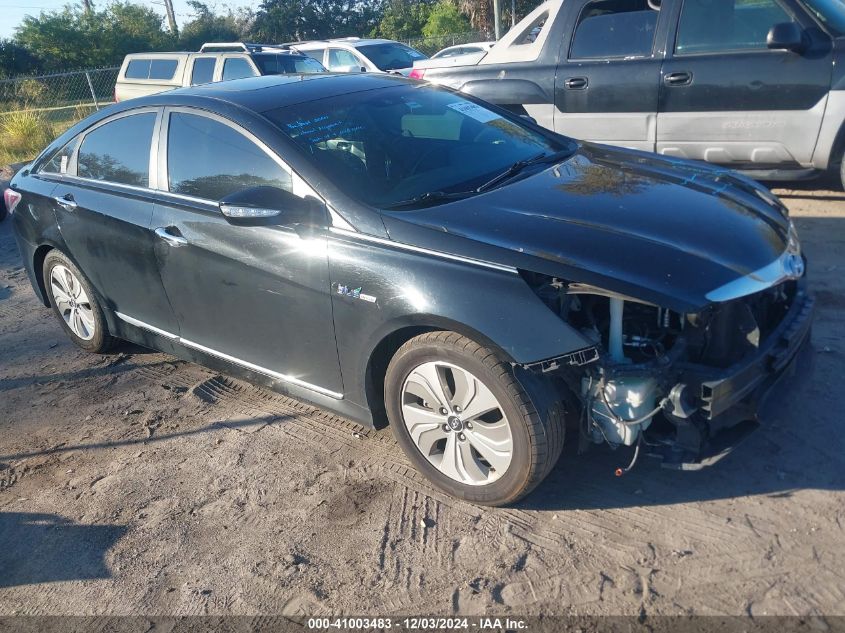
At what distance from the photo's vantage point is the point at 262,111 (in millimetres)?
3898

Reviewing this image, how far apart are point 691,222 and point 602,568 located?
150 centimetres

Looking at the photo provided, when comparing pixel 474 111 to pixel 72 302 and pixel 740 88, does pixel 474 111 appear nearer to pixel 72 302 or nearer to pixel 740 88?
pixel 740 88

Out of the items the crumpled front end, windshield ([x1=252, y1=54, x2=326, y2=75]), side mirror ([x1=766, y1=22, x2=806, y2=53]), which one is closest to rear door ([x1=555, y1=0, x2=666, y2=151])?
side mirror ([x1=766, y1=22, x2=806, y2=53])

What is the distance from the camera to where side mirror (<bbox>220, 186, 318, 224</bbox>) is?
136 inches

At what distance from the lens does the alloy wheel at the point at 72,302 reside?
5176 mm

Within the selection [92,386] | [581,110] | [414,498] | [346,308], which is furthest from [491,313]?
[581,110]

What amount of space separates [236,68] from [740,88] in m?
9.97

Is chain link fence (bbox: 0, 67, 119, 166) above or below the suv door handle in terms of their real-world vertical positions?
below

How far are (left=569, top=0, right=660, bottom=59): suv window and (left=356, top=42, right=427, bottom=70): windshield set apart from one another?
9864 mm

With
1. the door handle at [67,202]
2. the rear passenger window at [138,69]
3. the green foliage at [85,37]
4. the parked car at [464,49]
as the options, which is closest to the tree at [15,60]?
the green foliage at [85,37]

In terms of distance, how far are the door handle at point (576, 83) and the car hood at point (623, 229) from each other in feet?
10.8

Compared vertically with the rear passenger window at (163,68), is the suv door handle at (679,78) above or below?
above

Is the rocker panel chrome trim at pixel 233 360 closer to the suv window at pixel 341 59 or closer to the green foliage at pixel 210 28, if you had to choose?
the suv window at pixel 341 59

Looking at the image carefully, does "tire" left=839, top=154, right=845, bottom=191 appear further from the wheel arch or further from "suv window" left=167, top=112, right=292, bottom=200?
"suv window" left=167, top=112, right=292, bottom=200
